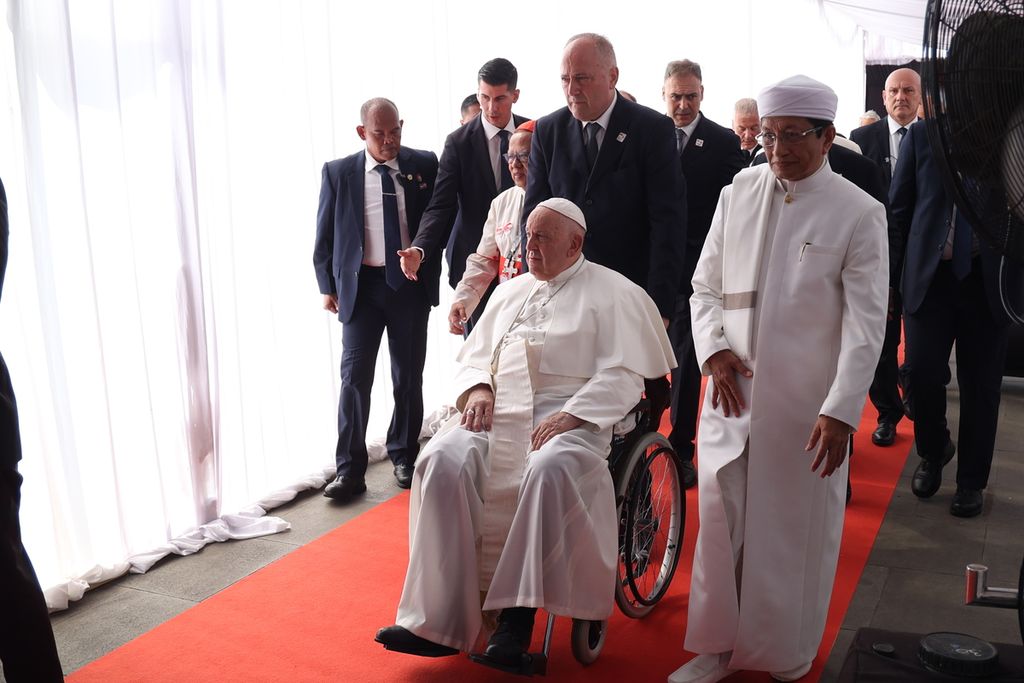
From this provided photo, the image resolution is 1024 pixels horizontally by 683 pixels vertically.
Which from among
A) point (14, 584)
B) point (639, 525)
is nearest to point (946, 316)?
point (639, 525)

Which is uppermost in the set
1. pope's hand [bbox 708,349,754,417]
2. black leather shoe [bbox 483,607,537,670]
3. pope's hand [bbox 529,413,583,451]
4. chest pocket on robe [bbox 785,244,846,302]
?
chest pocket on robe [bbox 785,244,846,302]

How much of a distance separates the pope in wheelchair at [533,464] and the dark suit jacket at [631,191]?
0.48 meters

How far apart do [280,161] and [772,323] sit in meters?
2.70

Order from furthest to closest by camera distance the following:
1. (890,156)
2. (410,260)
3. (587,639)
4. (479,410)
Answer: (890,156)
(410,260)
(479,410)
(587,639)

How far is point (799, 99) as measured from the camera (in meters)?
2.42

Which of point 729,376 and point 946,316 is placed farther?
point 946,316

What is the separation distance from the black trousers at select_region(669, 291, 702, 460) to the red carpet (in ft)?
2.02

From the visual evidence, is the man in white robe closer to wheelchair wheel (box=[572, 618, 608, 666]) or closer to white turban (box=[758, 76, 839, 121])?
white turban (box=[758, 76, 839, 121])

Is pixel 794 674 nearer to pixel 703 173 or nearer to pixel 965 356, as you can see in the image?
pixel 965 356

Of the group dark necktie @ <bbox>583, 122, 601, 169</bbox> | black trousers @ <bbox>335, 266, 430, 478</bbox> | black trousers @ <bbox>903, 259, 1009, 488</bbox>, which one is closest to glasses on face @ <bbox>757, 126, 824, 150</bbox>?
dark necktie @ <bbox>583, 122, 601, 169</bbox>

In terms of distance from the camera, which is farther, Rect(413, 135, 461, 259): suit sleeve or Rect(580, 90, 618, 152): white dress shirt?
Rect(413, 135, 461, 259): suit sleeve

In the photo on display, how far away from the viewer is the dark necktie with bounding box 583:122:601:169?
12.0ft

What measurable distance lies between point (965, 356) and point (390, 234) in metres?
2.43

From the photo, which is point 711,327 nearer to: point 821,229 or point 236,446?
point 821,229
